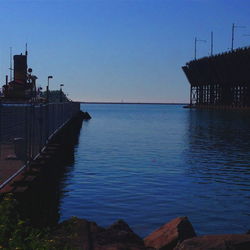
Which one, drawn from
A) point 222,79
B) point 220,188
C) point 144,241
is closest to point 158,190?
point 220,188

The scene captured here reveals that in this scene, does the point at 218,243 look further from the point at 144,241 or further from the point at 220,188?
the point at 220,188

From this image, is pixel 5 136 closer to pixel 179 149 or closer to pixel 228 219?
pixel 228 219

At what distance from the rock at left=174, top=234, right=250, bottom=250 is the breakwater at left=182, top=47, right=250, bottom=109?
111168mm

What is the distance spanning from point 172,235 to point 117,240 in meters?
1.25

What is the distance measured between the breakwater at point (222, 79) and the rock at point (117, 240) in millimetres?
110832

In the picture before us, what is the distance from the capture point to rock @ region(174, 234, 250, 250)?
9.01m

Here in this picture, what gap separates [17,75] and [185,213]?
238ft

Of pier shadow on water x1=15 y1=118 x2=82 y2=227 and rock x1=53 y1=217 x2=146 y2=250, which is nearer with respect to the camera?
rock x1=53 y1=217 x2=146 y2=250

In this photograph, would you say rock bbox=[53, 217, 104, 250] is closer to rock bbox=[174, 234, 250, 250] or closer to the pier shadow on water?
the pier shadow on water

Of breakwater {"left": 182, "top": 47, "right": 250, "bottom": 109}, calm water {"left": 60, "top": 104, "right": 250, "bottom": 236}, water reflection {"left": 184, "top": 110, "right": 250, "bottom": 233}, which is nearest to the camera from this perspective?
water reflection {"left": 184, "top": 110, "right": 250, "bottom": 233}

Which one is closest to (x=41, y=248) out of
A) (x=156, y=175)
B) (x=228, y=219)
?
(x=228, y=219)

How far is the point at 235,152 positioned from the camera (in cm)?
3569

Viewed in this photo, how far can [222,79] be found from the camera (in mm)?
148875

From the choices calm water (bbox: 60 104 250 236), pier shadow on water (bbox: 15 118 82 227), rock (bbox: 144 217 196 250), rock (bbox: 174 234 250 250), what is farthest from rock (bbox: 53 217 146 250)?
calm water (bbox: 60 104 250 236)
